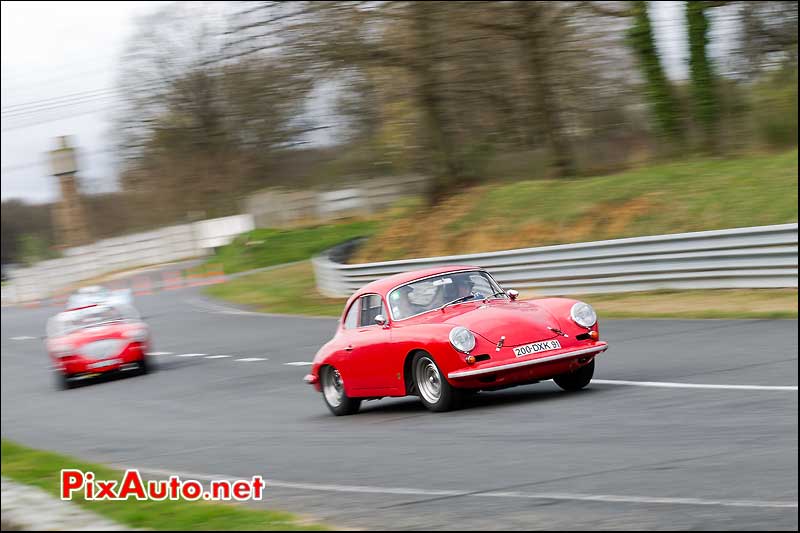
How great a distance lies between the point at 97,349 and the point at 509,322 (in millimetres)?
11271

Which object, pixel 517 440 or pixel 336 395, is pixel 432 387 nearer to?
pixel 336 395

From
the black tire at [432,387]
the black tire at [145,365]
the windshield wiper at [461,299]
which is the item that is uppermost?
the windshield wiper at [461,299]

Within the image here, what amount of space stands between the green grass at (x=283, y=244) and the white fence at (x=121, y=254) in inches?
240

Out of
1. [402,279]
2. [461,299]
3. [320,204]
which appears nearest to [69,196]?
[320,204]

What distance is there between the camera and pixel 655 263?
19750 mm

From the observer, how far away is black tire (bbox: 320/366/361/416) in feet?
37.8

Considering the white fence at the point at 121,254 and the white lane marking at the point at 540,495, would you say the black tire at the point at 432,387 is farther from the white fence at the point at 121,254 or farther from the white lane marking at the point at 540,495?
the white fence at the point at 121,254

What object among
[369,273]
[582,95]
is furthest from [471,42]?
[369,273]

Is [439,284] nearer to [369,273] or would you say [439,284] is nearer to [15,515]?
[15,515]

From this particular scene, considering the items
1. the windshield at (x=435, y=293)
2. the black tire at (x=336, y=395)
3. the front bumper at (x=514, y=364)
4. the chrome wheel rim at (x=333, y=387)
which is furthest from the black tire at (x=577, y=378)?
the chrome wheel rim at (x=333, y=387)

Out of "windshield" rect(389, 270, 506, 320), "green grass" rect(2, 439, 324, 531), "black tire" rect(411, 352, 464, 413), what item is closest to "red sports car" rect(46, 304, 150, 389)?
"windshield" rect(389, 270, 506, 320)

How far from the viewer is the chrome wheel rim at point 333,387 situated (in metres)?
11.6

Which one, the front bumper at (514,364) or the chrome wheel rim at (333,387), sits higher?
the front bumper at (514,364)

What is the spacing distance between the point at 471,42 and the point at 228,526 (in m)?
23.5
